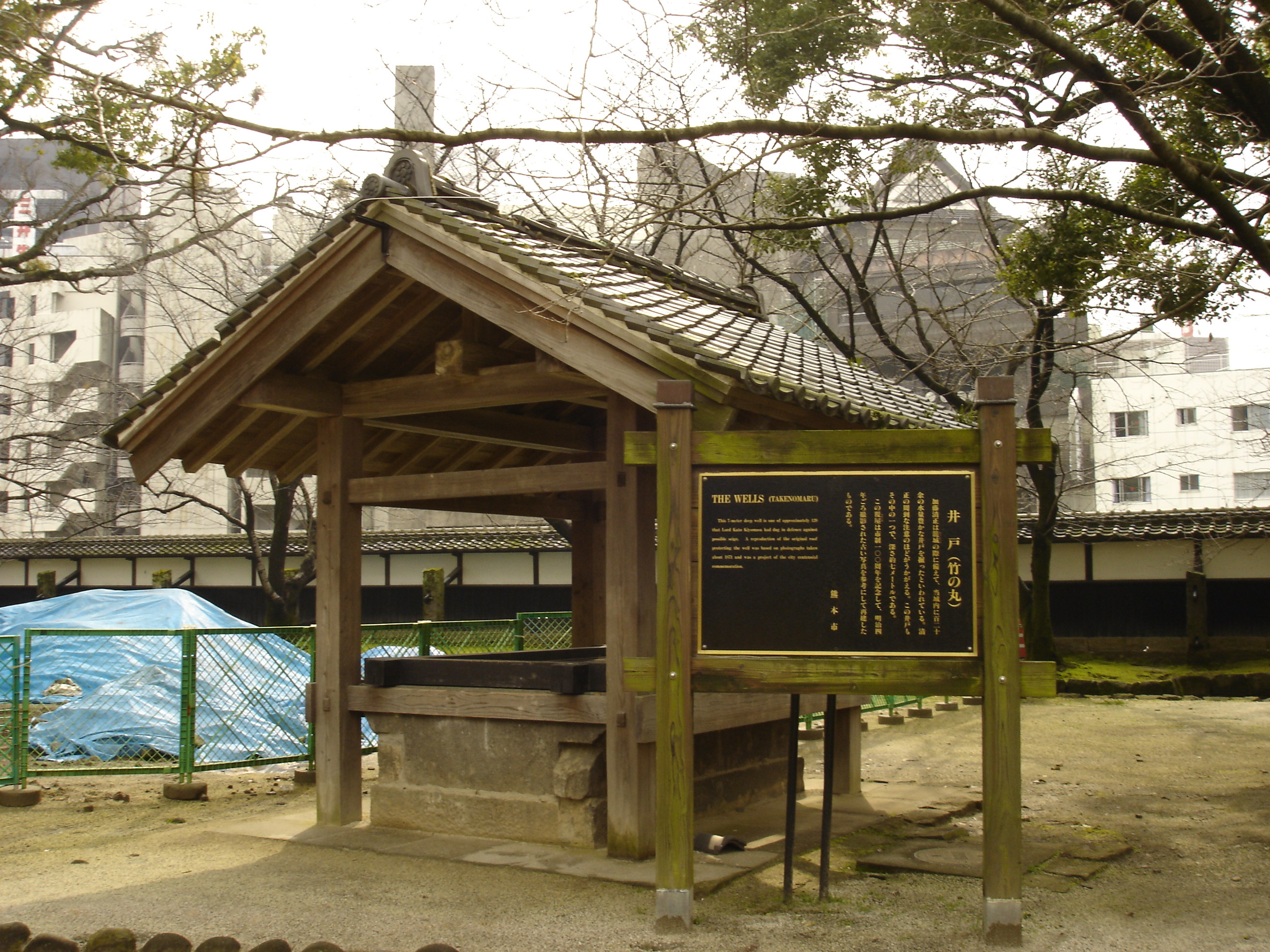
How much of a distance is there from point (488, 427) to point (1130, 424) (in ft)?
110

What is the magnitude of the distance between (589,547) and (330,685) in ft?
10.7

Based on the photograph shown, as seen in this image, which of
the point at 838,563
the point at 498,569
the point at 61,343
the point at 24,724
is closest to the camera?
the point at 838,563

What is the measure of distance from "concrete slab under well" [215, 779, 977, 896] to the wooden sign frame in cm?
113

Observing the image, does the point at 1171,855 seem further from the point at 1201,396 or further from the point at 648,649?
the point at 1201,396

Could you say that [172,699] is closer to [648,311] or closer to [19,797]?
[19,797]

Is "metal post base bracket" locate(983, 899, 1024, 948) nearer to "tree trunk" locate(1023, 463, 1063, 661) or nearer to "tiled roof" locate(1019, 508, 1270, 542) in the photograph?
"tree trunk" locate(1023, 463, 1063, 661)

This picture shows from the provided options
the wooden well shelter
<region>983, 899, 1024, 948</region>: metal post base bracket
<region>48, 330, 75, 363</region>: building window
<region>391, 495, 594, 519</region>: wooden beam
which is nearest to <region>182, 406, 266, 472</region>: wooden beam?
the wooden well shelter

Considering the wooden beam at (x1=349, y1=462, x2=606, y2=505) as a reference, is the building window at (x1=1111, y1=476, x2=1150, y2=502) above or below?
above

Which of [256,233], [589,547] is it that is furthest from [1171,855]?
[256,233]

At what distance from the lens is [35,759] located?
10.8 m

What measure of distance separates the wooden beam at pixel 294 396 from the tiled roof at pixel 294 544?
1459 centimetres

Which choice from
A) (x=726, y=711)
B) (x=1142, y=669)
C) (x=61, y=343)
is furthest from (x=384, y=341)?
(x=61, y=343)

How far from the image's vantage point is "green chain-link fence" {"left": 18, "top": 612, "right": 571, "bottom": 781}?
990 cm

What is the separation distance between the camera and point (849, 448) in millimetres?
5242
